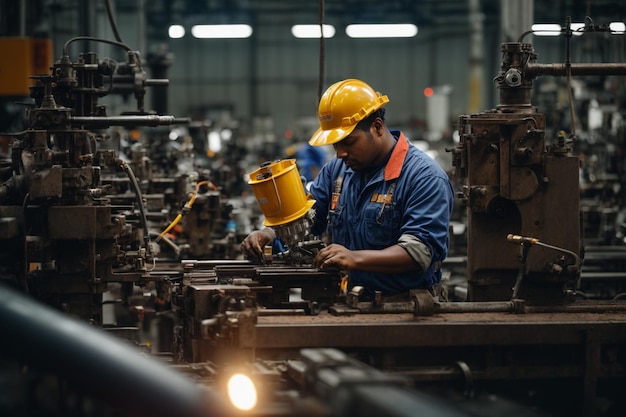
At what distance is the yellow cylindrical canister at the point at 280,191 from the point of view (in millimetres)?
4184

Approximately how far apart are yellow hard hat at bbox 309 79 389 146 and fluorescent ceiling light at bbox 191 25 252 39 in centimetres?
1923

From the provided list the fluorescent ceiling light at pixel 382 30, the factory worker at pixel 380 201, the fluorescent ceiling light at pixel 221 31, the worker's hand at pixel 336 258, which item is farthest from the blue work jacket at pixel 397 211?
the fluorescent ceiling light at pixel 221 31

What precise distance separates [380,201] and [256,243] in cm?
55

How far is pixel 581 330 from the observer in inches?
146

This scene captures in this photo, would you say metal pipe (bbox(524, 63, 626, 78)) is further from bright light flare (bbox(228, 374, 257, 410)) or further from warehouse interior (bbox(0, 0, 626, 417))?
bright light flare (bbox(228, 374, 257, 410))

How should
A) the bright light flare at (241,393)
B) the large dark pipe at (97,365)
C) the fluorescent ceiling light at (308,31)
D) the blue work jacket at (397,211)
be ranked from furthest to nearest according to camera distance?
the fluorescent ceiling light at (308,31), the blue work jacket at (397,211), the bright light flare at (241,393), the large dark pipe at (97,365)

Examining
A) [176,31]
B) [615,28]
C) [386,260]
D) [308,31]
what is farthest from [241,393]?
[308,31]

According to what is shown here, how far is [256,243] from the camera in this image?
14.5ft

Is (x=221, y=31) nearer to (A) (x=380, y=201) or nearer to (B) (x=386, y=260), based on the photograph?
(A) (x=380, y=201)

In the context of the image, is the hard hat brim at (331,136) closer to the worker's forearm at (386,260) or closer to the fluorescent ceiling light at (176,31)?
the worker's forearm at (386,260)

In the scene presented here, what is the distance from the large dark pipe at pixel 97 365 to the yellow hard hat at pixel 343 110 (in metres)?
2.59

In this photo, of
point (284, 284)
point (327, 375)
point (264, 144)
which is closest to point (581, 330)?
point (284, 284)

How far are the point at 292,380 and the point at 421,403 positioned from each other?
1406mm

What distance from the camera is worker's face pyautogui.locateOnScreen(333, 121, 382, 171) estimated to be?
4348 millimetres
